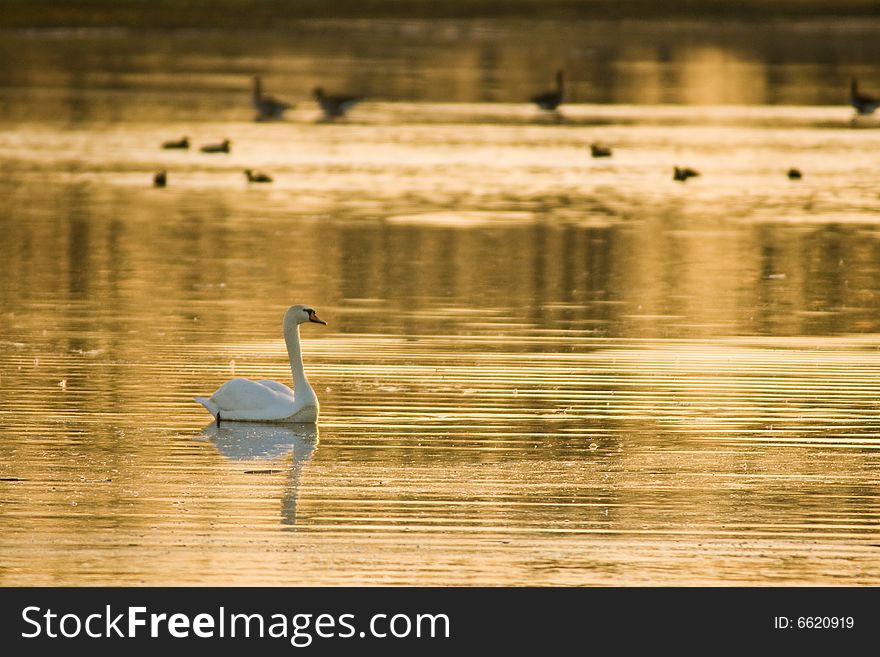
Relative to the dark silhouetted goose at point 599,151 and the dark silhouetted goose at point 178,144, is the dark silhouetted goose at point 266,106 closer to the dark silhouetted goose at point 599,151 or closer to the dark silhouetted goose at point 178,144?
the dark silhouetted goose at point 178,144

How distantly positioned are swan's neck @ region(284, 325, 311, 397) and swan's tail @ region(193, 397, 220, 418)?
0.58 meters

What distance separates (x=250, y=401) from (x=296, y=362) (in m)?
0.59

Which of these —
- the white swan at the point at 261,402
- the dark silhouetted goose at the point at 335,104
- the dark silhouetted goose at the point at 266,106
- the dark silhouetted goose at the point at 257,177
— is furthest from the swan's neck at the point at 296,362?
the dark silhouetted goose at the point at 266,106

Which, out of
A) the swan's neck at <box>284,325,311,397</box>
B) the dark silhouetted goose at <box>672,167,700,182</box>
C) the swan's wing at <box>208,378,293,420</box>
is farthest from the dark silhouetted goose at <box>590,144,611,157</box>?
the swan's wing at <box>208,378,293,420</box>

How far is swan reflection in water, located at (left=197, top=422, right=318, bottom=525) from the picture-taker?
1430 centimetres

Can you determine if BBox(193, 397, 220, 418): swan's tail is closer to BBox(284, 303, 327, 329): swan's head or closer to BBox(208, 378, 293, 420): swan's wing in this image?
BBox(208, 378, 293, 420): swan's wing

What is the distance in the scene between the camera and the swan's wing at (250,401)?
1533cm

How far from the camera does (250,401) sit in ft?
50.6

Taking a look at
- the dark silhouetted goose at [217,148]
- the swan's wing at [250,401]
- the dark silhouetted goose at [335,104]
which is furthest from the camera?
the dark silhouetted goose at [335,104]

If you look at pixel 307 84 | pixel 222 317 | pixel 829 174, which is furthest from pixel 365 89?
pixel 222 317

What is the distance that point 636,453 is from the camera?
567 inches

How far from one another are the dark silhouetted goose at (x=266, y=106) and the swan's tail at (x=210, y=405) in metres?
42.9

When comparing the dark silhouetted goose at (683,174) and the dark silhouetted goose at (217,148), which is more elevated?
the dark silhouetted goose at (217,148)

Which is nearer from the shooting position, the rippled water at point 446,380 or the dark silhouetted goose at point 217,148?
the rippled water at point 446,380
